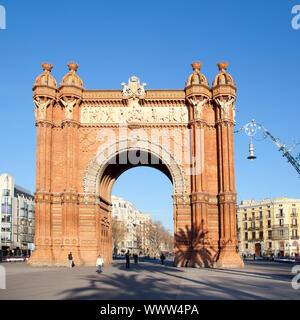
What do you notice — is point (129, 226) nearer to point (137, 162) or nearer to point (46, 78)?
point (137, 162)

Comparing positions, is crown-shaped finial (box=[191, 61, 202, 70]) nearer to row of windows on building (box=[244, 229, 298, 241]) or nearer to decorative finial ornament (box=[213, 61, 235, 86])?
decorative finial ornament (box=[213, 61, 235, 86])

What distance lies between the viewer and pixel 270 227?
85125 millimetres

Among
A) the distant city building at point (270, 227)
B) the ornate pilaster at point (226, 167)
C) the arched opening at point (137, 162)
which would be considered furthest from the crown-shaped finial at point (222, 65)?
the distant city building at point (270, 227)

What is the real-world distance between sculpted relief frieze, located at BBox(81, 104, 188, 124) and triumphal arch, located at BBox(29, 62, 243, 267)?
0.26 feet

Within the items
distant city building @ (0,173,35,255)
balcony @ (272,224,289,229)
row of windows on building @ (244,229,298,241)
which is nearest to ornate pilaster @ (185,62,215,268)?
distant city building @ (0,173,35,255)

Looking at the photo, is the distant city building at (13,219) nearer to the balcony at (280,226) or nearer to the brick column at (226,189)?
the balcony at (280,226)

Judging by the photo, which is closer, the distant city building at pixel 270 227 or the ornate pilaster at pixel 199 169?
the ornate pilaster at pixel 199 169

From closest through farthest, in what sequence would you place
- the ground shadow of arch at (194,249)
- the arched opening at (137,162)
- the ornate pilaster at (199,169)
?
the ground shadow of arch at (194,249)
the ornate pilaster at (199,169)
the arched opening at (137,162)

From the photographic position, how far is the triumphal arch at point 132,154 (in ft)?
107

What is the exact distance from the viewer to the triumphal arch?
1283 inches

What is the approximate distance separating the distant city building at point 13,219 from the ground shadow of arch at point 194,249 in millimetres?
48848

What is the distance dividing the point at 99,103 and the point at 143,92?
142 inches
